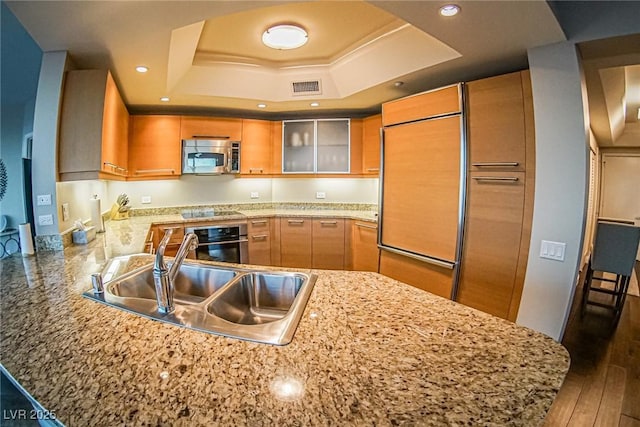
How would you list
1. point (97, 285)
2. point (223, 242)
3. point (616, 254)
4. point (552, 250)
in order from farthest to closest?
1. point (223, 242)
2. point (616, 254)
3. point (552, 250)
4. point (97, 285)

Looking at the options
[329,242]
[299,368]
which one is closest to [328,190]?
[329,242]

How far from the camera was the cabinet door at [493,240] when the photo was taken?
6.88 feet

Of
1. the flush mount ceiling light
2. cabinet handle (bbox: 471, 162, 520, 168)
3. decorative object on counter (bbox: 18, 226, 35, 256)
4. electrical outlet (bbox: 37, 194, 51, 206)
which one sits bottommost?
decorative object on counter (bbox: 18, 226, 35, 256)

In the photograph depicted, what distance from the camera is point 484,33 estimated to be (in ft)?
5.88

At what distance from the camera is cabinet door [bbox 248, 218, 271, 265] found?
371 centimetres

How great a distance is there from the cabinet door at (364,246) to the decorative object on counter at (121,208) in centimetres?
279

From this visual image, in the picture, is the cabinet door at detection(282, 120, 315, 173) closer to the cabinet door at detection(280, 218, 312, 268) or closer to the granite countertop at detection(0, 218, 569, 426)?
the cabinet door at detection(280, 218, 312, 268)

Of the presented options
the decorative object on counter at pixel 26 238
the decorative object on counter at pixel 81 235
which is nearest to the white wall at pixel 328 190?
the decorative object on counter at pixel 81 235

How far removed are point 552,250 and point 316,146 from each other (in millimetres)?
2872

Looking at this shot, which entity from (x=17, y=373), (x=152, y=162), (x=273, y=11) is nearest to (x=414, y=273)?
(x=273, y=11)

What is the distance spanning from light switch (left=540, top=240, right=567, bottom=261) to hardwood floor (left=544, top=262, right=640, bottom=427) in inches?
32.5

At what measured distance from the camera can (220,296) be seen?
49.1 inches

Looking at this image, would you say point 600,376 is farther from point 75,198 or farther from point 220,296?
point 75,198

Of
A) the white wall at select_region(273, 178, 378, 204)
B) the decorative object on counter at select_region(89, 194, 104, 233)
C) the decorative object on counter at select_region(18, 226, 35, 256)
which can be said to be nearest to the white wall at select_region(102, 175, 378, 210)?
the white wall at select_region(273, 178, 378, 204)
